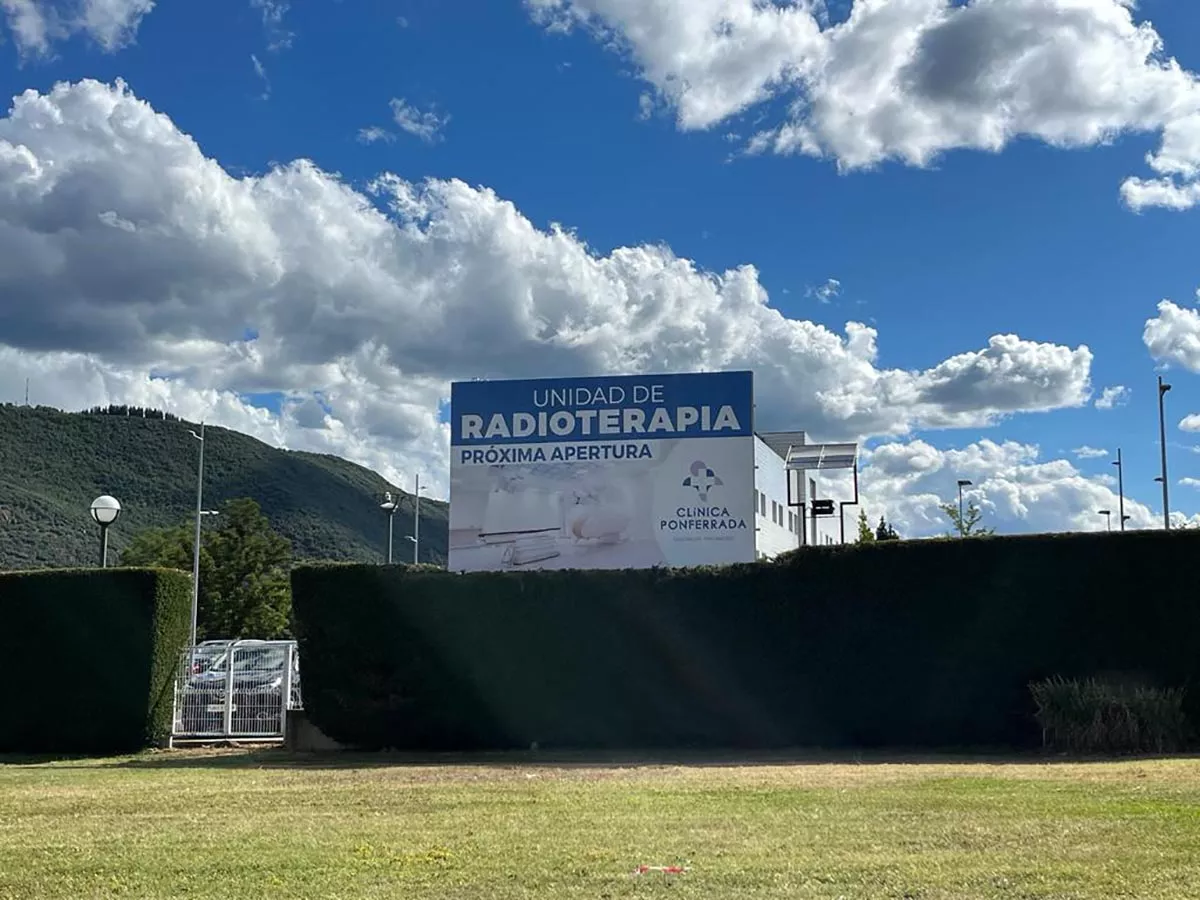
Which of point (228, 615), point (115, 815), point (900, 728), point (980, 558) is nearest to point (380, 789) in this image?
point (115, 815)

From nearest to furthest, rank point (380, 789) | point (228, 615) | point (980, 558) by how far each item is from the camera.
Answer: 1. point (380, 789)
2. point (980, 558)
3. point (228, 615)

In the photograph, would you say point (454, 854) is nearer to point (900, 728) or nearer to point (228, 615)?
point (900, 728)

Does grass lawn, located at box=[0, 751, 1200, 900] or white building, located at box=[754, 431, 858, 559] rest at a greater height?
white building, located at box=[754, 431, 858, 559]

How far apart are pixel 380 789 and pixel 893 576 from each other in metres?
8.68

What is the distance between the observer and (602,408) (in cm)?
2783

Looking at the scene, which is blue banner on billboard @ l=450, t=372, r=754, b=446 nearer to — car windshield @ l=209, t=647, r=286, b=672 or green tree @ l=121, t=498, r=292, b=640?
car windshield @ l=209, t=647, r=286, b=672

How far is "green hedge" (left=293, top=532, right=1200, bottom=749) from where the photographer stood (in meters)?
17.0

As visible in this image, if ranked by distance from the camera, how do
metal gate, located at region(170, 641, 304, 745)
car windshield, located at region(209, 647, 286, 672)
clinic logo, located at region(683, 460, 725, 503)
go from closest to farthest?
1. metal gate, located at region(170, 641, 304, 745)
2. car windshield, located at region(209, 647, 286, 672)
3. clinic logo, located at region(683, 460, 725, 503)

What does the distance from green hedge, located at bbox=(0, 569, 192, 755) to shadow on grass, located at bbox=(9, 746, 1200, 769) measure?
0.56m

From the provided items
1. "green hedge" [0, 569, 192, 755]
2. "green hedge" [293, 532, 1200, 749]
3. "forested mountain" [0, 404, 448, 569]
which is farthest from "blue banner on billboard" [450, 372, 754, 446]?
"forested mountain" [0, 404, 448, 569]

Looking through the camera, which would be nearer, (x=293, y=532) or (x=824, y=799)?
(x=824, y=799)

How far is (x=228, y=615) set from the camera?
4656 centimetres

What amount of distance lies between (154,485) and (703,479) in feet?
211

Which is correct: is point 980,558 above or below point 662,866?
above
